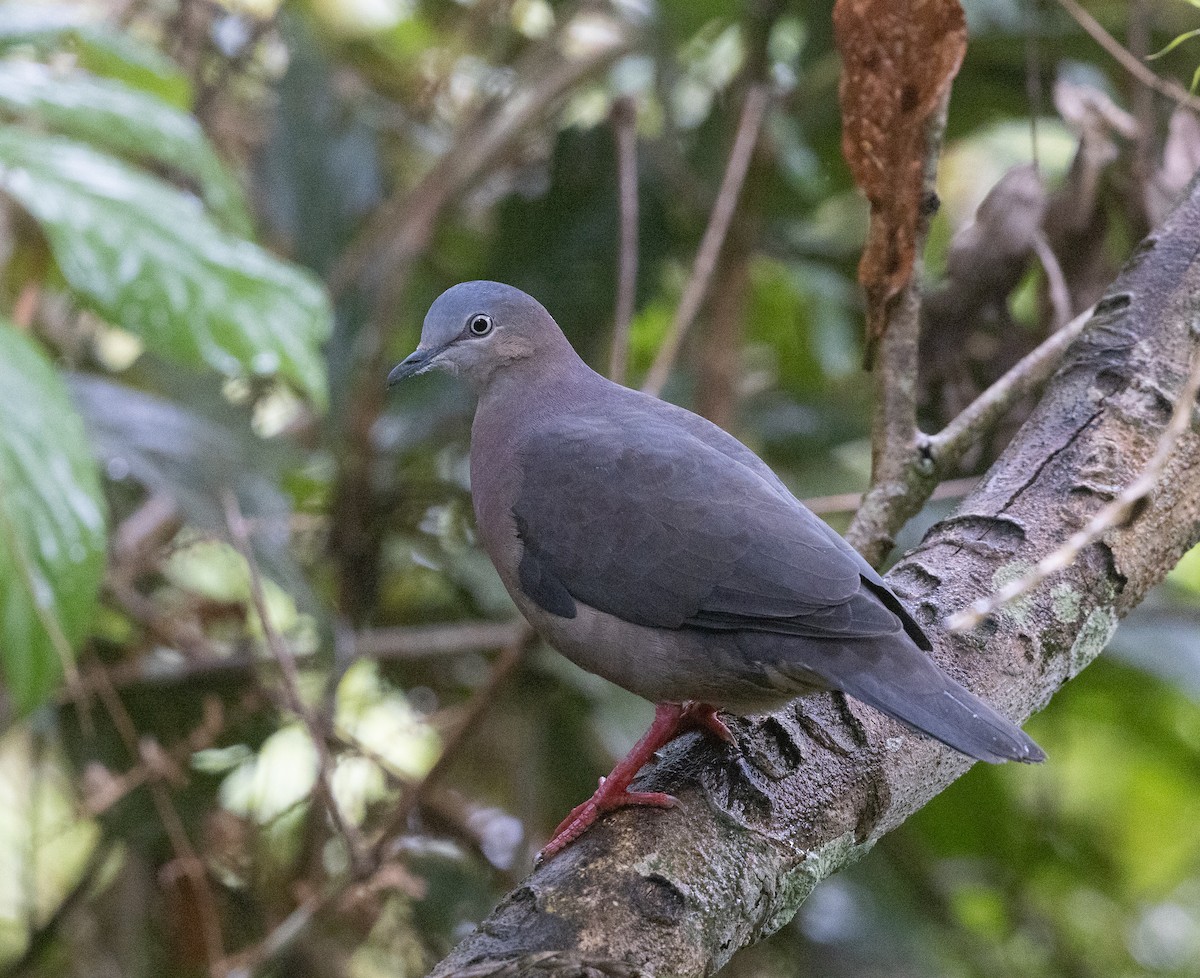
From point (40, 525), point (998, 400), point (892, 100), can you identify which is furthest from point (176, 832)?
point (892, 100)

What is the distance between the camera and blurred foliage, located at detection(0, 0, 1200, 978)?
3699 mm

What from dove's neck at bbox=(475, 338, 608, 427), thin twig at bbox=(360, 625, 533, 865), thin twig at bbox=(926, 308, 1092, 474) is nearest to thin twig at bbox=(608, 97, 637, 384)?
dove's neck at bbox=(475, 338, 608, 427)

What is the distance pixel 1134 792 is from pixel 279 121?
4032mm

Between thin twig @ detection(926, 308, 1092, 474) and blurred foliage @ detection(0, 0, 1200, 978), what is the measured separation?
0.34 metres

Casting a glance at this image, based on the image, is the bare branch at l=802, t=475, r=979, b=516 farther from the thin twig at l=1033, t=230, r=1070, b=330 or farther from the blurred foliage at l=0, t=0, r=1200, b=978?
the thin twig at l=1033, t=230, r=1070, b=330

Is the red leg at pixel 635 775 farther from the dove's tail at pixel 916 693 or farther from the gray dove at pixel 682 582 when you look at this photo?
the dove's tail at pixel 916 693

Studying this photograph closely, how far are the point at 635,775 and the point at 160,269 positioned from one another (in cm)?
142

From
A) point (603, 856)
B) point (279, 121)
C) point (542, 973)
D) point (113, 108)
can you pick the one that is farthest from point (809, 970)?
point (279, 121)

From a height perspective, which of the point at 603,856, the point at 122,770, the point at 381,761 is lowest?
the point at 122,770

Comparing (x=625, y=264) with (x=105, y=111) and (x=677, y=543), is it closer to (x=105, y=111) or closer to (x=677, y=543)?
(x=677, y=543)

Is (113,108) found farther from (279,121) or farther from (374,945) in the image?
(374,945)

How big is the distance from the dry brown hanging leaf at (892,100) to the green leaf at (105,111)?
156cm

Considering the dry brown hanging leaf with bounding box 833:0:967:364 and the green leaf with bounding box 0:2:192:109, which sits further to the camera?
the green leaf with bounding box 0:2:192:109

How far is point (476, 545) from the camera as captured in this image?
4566 mm
